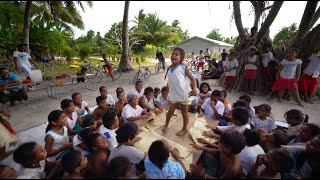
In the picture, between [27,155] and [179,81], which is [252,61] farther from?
[27,155]

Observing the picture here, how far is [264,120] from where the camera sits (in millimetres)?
3043

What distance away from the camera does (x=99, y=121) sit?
131 inches

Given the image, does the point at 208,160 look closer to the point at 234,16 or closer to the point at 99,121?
the point at 99,121

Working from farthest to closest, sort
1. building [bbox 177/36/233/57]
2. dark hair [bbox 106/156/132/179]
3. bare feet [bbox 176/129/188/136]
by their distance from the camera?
building [bbox 177/36/233/57]
bare feet [bbox 176/129/188/136]
dark hair [bbox 106/156/132/179]

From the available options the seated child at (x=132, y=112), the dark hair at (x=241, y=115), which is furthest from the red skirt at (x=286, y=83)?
the seated child at (x=132, y=112)

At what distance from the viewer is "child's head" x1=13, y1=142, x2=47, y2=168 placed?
174 cm

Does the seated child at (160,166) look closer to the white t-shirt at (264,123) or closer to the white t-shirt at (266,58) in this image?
the white t-shirt at (264,123)

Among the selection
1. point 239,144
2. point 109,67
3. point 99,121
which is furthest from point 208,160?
point 109,67

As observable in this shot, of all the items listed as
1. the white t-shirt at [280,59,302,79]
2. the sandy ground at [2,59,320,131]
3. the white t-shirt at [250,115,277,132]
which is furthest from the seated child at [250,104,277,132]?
the white t-shirt at [280,59,302,79]

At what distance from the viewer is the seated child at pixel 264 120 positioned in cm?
297

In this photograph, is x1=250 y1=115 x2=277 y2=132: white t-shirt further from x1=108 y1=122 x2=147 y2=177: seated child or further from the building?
the building

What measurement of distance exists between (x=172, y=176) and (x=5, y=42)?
1290 centimetres

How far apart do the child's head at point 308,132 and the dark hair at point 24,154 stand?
9.87 ft

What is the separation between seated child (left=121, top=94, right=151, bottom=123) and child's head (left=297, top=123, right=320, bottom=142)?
7.61ft
